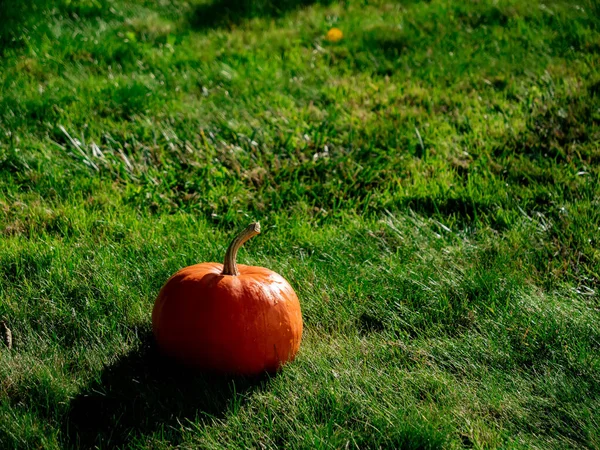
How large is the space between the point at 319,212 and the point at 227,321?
Result: 5.52ft

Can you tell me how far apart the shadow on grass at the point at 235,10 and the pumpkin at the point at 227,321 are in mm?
4832

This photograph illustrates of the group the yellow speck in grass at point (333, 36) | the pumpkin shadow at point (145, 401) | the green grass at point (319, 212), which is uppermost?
the yellow speck in grass at point (333, 36)

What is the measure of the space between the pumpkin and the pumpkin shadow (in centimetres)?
8

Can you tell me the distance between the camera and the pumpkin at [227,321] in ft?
9.17

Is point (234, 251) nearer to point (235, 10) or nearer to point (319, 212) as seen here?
point (319, 212)

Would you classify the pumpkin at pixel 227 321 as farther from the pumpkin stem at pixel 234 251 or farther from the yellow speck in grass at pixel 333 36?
the yellow speck in grass at pixel 333 36

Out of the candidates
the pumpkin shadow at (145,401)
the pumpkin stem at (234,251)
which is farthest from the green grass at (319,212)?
the pumpkin stem at (234,251)

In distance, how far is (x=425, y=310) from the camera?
3.38m

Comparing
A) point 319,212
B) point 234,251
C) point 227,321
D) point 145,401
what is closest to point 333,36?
point 319,212

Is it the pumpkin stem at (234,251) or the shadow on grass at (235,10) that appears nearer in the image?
the pumpkin stem at (234,251)

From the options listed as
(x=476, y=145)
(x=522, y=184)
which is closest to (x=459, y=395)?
(x=522, y=184)

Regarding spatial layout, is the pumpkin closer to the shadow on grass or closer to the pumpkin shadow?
the pumpkin shadow

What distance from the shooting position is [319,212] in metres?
4.34

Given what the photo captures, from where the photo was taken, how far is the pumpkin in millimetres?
2795
